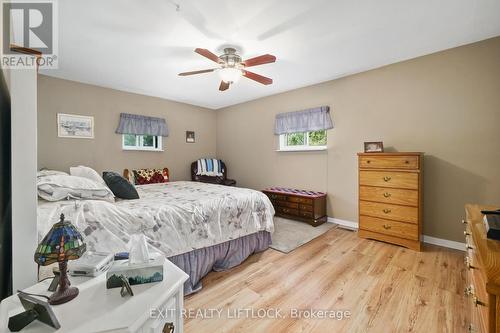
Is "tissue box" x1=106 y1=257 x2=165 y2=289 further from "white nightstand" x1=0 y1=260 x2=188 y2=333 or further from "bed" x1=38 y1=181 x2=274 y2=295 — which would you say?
"bed" x1=38 y1=181 x2=274 y2=295

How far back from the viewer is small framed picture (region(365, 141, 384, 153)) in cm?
298

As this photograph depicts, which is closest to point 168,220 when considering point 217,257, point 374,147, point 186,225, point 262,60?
point 186,225

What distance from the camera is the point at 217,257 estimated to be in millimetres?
2152

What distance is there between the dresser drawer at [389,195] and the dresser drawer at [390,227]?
0.85ft

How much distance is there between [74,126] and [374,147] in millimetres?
4658

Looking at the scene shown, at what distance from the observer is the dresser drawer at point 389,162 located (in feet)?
8.32

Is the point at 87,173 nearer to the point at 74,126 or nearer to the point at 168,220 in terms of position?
the point at 74,126

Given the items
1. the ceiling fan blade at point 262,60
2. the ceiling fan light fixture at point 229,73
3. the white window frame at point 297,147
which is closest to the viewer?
the ceiling fan blade at point 262,60

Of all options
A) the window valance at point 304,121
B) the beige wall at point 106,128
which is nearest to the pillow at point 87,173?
the beige wall at point 106,128

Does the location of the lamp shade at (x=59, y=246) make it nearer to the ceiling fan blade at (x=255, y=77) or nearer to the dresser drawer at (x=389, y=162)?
the ceiling fan blade at (x=255, y=77)

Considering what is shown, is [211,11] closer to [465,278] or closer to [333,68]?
[333,68]

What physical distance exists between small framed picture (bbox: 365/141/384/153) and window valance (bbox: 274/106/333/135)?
2.41ft

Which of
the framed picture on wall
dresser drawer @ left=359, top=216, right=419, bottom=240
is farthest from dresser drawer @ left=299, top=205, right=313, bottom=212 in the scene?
the framed picture on wall

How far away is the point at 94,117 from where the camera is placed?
12.0 ft
